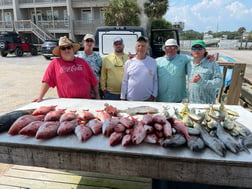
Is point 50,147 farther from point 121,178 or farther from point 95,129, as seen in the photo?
point 121,178

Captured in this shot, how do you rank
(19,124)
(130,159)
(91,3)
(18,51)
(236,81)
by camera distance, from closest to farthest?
1. (130,159)
2. (19,124)
3. (236,81)
4. (18,51)
5. (91,3)

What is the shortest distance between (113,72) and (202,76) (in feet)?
4.62

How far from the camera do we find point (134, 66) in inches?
119

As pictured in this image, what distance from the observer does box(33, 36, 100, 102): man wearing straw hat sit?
8.96 ft

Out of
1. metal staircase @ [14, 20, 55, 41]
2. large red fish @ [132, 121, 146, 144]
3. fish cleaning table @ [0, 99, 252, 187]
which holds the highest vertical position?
metal staircase @ [14, 20, 55, 41]

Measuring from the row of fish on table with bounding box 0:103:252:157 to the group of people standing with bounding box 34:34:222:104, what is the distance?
851mm

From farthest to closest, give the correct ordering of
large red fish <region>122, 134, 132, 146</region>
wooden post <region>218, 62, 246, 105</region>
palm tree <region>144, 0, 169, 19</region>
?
palm tree <region>144, 0, 169, 19</region> < wooden post <region>218, 62, 246, 105</region> < large red fish <region>122, 134, 132, 146</region>

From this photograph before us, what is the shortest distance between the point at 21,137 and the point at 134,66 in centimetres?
181

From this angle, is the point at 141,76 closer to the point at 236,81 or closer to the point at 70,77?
the point at 70,77

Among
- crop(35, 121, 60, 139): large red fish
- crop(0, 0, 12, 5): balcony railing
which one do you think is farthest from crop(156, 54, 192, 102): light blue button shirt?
crop(0, 0, 12, 5): balcony railing

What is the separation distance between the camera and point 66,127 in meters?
1.82

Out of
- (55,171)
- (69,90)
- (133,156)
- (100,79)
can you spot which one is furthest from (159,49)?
(133,156)

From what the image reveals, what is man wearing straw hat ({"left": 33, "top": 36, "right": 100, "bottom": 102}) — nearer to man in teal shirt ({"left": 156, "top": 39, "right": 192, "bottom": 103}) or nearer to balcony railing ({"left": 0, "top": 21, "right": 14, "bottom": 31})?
man in teal shirt ({"left": 156, "top": 39, "right": 192, "bottom": 103})

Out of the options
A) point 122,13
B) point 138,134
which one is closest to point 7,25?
point 122,13
